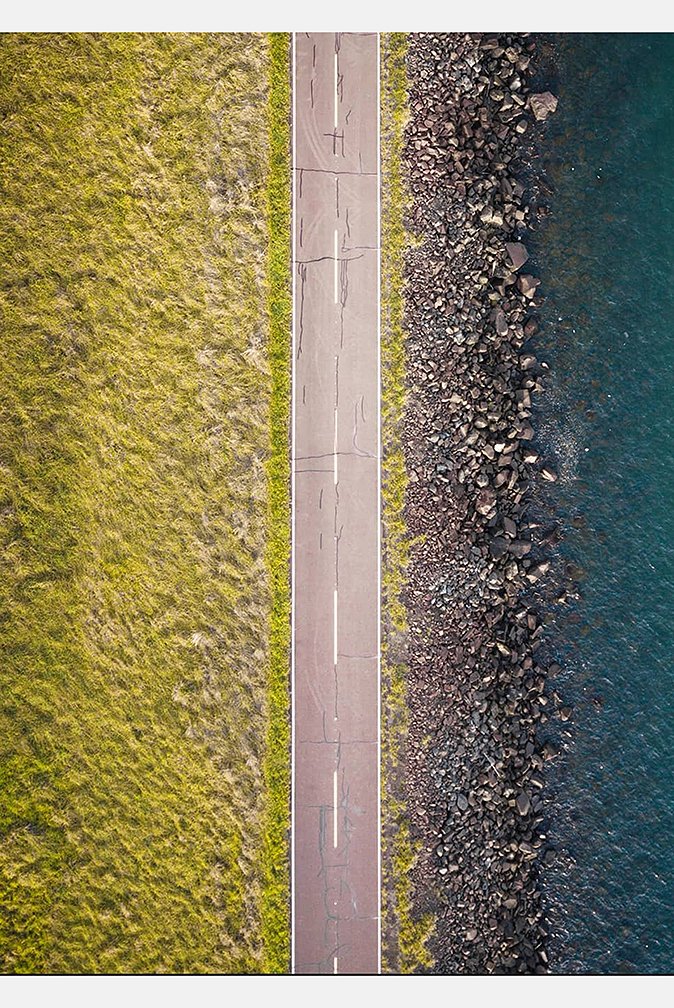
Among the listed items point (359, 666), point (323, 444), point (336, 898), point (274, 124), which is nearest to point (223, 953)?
point (336, 898)

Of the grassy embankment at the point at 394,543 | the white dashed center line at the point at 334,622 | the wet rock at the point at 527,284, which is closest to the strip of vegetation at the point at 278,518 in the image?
the white dashed center line at the point at 334,622

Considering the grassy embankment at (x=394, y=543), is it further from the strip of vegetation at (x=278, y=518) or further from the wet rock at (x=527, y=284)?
the wet rock at (x=527, y=284)

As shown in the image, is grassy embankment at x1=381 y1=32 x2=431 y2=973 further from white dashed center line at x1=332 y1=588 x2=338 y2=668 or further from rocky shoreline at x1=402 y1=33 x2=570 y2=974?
white dashed center line at x1=332 y1=588 x2=338 y2=668

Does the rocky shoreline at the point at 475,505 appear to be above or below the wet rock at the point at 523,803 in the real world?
above

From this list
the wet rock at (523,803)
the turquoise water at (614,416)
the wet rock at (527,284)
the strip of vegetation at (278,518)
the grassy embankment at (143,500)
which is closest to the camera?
the strip of vegetation at (278,518)

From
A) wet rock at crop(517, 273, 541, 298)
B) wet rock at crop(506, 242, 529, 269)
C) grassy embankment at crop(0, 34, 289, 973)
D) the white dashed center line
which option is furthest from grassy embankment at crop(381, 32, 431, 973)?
wet rock at crop(517, 273, 541, 298)

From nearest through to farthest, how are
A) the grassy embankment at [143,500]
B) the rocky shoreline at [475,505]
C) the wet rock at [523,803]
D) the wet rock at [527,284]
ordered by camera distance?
the grassy embankment at [143,500], the rocky shoreline at [475,505], the wet rock at [523,803], the wet rock at [527,284]

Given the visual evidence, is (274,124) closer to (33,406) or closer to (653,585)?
(33,406)
